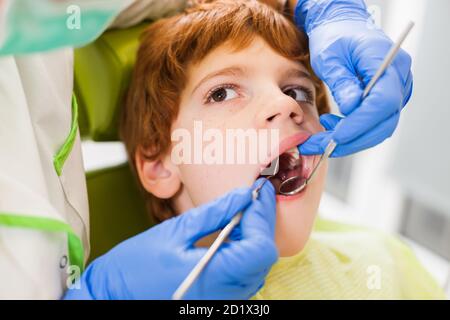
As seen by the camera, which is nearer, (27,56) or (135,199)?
(27,56)

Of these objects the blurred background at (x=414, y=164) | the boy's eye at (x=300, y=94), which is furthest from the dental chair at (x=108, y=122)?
the boy's eye at (x=300, y=94)

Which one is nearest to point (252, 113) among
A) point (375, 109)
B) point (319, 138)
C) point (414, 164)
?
point (319, 138)

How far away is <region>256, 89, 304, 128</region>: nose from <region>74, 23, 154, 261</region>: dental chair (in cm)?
46

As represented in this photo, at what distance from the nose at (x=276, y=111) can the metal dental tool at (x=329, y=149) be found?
11 centimetres

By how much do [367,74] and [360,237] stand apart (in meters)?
0.75

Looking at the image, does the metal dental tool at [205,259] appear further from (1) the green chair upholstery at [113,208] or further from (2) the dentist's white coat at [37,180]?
(1) the green chair upholstery at [113,208]

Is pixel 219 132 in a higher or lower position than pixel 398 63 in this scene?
lower

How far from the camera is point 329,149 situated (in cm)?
90

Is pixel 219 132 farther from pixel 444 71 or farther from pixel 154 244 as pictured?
pixel 444 71

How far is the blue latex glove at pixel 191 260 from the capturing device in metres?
0.78

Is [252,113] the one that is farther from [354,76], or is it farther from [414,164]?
[414,164]

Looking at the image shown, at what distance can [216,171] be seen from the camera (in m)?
1.01

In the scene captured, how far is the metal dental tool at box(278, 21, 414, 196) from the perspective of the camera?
770 mm

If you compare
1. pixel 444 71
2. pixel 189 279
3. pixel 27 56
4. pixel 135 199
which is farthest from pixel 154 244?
pixel 444 71
